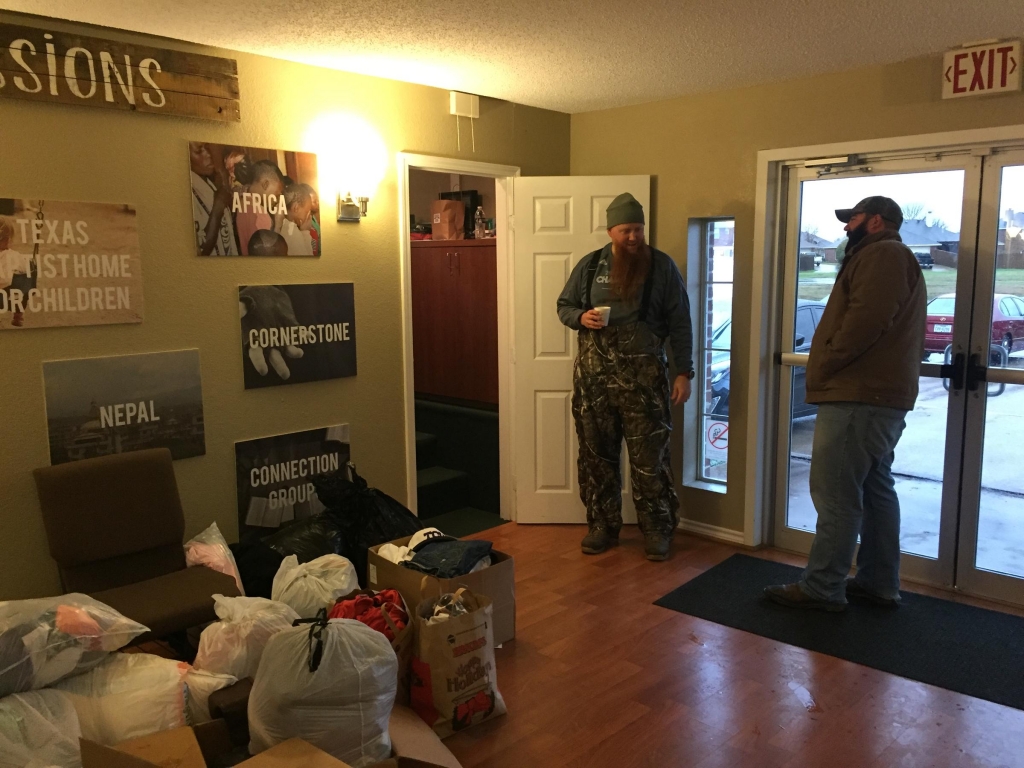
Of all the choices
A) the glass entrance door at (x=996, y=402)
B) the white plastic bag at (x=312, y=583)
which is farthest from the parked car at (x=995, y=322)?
the white plastic bag at (x=312, y=583)

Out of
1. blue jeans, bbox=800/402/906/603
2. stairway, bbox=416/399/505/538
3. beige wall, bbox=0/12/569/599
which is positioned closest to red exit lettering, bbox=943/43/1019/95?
blue jeans, bbox=800/402/906/603

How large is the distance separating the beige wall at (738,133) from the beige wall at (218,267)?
2.03ft

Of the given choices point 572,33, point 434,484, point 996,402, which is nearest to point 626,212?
point 572,33

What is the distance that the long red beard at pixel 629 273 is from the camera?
13.4ft

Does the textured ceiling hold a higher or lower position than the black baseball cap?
higher

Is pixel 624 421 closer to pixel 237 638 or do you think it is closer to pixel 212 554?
pixel 212 554

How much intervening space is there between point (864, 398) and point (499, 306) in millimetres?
2202

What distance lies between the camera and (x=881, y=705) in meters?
2.77

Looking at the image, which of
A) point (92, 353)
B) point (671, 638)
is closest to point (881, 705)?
point (671, 638)

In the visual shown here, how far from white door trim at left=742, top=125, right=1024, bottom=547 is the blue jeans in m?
0.77

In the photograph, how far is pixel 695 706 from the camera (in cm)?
278

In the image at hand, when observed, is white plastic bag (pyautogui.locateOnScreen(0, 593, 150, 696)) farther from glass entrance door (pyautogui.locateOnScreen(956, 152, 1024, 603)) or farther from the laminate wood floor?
glass entrance door (pyautogui.locateOnScreen(956, 152, 1024, 603))

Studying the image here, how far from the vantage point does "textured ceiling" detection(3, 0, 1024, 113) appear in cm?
281

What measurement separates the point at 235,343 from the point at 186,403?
→ 0.33 metres
